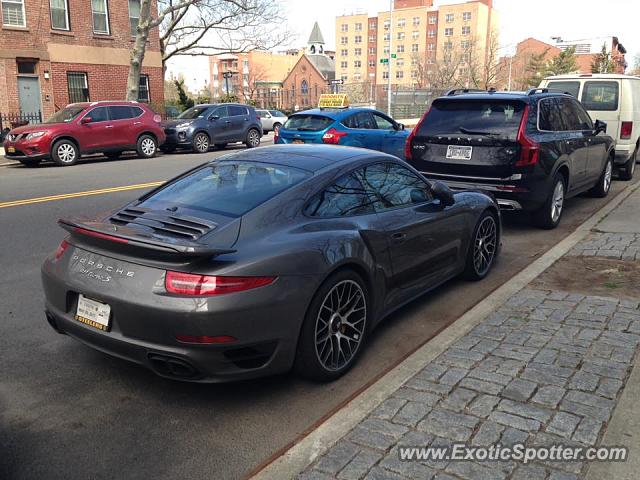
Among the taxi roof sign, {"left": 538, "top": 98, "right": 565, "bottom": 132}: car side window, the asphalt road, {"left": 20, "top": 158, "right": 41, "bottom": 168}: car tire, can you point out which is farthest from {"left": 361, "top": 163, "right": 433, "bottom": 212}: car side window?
the taxi roof sign

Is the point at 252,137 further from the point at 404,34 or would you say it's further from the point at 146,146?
the point at 404,34

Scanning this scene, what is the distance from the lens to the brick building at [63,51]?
2411 cm

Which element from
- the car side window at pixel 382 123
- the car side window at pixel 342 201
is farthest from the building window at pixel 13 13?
the car side window at pixel 342 201

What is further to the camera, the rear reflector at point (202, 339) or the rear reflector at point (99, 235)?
the rear reflector at point (99, 235)

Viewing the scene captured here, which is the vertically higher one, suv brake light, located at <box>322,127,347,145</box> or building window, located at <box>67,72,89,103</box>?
building window, located at <box>67,72,89,103</box>

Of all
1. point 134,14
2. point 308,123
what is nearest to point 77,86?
point 134,14

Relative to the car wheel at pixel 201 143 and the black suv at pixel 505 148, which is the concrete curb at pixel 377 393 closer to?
the black suv at pixel 505 148

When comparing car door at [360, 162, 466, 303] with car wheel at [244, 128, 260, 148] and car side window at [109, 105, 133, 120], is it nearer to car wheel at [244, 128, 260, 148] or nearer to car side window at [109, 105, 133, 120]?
→ car side window at [109, 105, 133, 120]

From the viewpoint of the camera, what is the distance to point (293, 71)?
122 meters

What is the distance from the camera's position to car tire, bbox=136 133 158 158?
18.5 metres

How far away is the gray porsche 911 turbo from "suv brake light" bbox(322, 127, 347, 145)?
8227 millimetres

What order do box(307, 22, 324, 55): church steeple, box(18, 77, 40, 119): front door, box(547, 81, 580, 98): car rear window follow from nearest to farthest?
box(547, 81, 580, 98): car rear window
box(18, 77, 40, 119): front door
box(307, 22, 324, 55): church steeple

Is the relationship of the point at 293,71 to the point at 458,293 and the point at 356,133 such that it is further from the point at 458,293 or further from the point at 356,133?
the point at 458,293

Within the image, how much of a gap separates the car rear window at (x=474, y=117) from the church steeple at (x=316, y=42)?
434 feet
